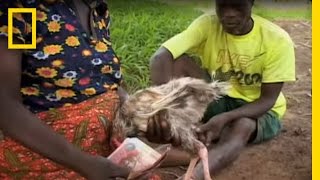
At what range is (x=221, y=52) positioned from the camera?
10.6 feet

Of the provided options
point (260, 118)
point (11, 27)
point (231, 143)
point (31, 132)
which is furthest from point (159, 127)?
point (260, 118)

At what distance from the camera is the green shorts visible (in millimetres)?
3209

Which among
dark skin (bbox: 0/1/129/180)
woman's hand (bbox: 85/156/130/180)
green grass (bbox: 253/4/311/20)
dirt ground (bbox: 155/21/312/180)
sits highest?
green grass (bbox: 253/4/311/20)

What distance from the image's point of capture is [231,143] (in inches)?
123

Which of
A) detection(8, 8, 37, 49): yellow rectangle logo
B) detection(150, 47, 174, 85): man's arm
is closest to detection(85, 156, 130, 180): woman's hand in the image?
detection(8, 8, 37, 49): yellow rectangle logo

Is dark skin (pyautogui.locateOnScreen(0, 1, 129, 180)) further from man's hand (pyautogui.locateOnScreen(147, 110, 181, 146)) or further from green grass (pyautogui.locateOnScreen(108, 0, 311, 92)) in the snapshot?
green grass (pyautogui.locateOnScreen(108, 0, 311, 92))

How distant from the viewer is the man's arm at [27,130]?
158 cm

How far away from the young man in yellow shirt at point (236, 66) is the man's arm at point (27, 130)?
145 cm

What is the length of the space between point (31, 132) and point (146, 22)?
7.09 ft

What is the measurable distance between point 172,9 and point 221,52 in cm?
46

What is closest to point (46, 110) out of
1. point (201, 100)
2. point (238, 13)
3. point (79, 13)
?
point (79, 13)

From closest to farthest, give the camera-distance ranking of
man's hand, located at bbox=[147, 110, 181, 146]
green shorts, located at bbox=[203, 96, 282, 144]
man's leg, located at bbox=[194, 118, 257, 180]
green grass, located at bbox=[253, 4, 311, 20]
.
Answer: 1. man's hand, located at bbox=[147, 110, 181, 146]
2. man's leg, located at bbox=[194, 118, 257, 180]
3. green shorts, located at bbox=[203, 96, 282, 144]
4. green grass, located at bbox=[253, 4, 311, 20]

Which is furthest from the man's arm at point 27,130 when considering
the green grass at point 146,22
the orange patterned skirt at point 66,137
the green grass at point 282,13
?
the green grass at point 282,13

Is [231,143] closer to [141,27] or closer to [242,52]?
[242,52]
